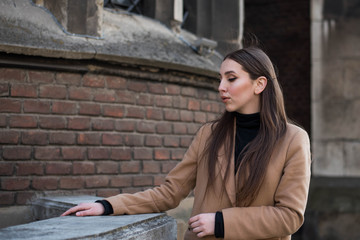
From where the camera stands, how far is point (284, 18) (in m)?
8.09

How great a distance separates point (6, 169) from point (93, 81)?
36.8 inches

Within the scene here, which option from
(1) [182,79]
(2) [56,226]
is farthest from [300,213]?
(1) [182,79]

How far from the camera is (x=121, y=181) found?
12.5 feet

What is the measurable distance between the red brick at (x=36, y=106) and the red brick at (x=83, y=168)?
1.56 feet

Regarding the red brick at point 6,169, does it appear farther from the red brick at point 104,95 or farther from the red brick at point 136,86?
the red brick at point 136,86

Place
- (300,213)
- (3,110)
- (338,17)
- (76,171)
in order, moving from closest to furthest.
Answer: (300,213), (3,110), (76,171), (338,17)

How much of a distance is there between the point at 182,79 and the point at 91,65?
3.12ft

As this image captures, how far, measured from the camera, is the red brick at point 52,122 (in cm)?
339

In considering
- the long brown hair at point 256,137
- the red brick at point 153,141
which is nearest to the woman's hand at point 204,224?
the long brown hair at point 256,137

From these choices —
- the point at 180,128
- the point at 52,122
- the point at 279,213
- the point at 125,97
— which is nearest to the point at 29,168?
the point at 52,122

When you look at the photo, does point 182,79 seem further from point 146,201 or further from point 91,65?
point 146,201

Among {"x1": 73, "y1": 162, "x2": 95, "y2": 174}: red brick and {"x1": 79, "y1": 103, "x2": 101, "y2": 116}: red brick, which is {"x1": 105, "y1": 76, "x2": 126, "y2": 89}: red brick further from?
{"x1": 73, "y1": 162, "x2": 95, "y2": 174}: red brick

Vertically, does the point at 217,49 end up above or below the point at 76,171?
above

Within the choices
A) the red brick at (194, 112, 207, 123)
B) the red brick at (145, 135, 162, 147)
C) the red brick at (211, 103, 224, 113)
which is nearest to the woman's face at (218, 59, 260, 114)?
the red brick at (145, 135, 162, 147)
